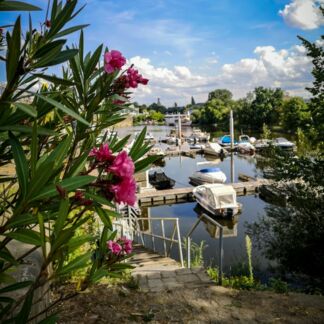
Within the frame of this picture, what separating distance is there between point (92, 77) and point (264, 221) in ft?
26.2

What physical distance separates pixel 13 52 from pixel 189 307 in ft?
12.0

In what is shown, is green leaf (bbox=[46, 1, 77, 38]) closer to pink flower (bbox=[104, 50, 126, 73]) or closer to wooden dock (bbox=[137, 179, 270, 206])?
pink flower (bbox=[104, 50, 126, 73])

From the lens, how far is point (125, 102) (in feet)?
5.69

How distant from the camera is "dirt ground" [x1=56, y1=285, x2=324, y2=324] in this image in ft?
11.4

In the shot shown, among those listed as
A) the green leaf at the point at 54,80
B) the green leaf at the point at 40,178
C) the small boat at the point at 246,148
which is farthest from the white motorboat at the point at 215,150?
the green leaf at the point at 40,178

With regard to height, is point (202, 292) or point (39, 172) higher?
point (39, 172)

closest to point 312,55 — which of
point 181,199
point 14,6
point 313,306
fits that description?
point 313,306

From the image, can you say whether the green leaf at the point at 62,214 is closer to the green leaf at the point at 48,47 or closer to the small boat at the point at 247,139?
the green leaf at the point at 48,47

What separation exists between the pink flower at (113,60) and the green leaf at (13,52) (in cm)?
41

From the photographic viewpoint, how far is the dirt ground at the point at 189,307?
3.48 m

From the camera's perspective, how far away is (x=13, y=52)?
2.99ft

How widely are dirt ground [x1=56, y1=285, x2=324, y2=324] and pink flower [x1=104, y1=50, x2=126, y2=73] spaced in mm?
2884

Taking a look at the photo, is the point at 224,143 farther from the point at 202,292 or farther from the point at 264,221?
the point at 202,292

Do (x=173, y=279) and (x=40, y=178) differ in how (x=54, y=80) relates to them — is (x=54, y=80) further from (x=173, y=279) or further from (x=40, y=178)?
(x=173, y=279)
